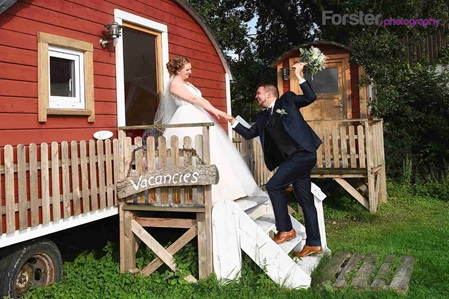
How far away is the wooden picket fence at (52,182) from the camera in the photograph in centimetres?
444

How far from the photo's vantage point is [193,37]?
27.1 ft

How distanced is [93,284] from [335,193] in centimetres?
721

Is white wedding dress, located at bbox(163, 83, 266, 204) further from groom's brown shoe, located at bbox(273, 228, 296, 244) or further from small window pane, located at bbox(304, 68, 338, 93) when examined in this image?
small window pane, located at bbox(304, 68, 338, 93)

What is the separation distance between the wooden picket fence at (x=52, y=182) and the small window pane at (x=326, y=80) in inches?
293

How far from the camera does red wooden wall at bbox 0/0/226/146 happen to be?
480cm

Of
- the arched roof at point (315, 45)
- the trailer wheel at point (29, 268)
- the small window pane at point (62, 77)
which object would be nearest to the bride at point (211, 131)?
the small window pane at point (62, 77)

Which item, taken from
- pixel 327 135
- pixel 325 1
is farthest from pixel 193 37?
pixel 325 1

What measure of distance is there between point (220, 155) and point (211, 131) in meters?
0.32

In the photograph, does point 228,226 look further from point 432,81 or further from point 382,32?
point 432,81

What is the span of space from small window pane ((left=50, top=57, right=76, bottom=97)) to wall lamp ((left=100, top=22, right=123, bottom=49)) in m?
0.61

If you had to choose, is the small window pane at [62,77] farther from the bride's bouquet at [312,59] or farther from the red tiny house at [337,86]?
the red tiny house at [337,86]

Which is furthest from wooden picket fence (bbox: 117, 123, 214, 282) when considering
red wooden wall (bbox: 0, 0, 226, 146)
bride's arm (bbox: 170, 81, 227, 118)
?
red wooden wall (bbox: 0, 0, 226, 146)

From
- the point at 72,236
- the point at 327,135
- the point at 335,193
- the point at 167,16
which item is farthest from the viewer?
the point at 335,193

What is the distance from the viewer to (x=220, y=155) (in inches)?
231
